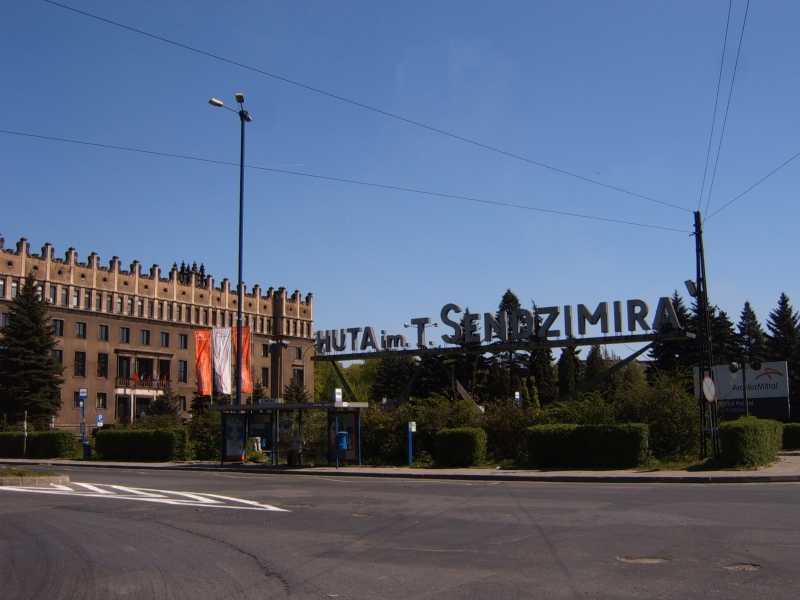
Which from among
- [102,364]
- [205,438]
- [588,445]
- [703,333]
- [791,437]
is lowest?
[791,437]

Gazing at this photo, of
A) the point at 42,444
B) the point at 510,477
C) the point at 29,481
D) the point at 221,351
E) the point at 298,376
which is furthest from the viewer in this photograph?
the point at 298,376

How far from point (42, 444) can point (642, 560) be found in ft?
126

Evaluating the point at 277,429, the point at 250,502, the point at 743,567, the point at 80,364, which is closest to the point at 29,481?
the point at 250,502

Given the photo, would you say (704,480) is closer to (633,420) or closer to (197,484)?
(633,420)

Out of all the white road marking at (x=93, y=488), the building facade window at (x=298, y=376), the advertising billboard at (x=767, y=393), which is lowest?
the white road marking at (x=93, y=488)

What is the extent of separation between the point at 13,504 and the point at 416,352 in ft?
124

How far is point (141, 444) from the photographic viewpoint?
1468 inches

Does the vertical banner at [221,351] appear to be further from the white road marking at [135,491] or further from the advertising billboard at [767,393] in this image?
the advertising billboard at [767,393]

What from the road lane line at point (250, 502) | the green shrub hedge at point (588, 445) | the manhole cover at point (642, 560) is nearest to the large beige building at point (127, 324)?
the green shrub hedge at point (588, 445)

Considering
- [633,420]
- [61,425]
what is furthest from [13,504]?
[61,425]

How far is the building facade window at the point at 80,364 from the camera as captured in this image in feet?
260

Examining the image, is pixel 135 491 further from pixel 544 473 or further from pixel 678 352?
pixel 678 352

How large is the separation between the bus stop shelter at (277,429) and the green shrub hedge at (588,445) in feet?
20.6

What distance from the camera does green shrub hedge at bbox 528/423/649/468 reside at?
26.2m
